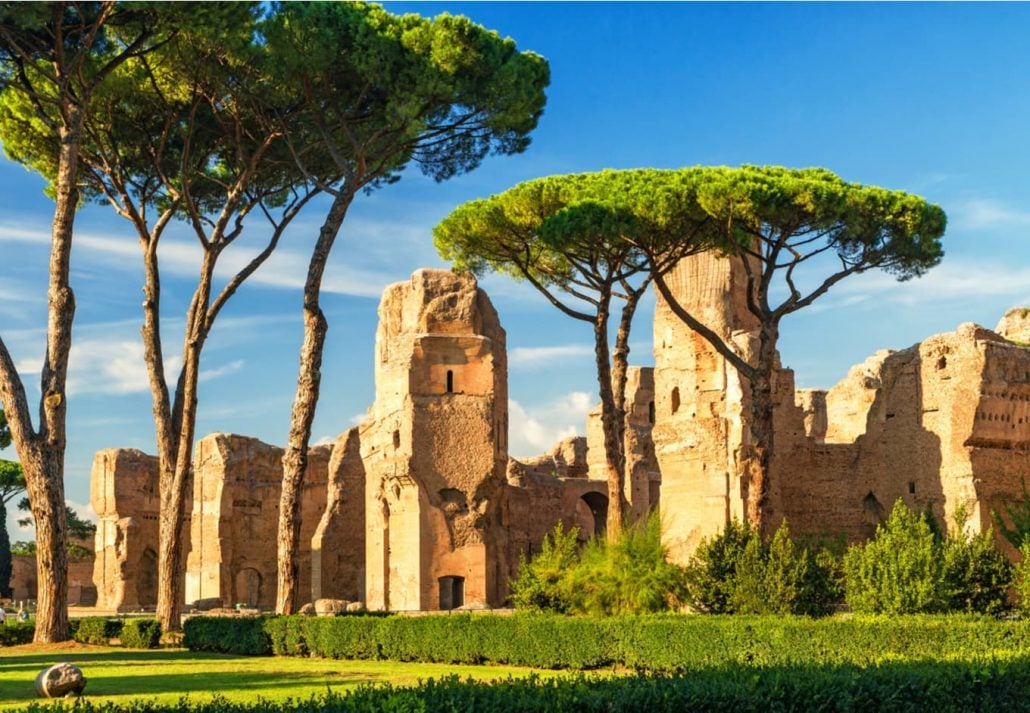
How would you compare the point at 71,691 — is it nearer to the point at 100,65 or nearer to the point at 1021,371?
the point at 100,65

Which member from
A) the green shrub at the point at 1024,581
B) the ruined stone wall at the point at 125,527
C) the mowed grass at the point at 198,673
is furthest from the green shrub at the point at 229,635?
the ruined stone wall at the point at 125,527

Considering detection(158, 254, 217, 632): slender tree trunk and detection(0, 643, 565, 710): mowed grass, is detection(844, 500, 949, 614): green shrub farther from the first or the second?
detection(158, 254, 217, 632): slender tree trunk

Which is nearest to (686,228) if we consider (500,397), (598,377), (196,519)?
(598,377)

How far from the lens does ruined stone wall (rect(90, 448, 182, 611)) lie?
33.2 meters

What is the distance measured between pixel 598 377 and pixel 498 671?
8795 mm

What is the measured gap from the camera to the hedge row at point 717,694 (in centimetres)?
703

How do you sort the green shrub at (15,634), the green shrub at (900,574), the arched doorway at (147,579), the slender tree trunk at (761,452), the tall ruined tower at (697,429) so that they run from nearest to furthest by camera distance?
the green shrub at (900,574) < the green shrub at (15,634) < the slender tree trunk at (761,452) < the tall ruined tower at (697,429) < the arched doorway at (147,579)

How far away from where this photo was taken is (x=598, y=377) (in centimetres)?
2291

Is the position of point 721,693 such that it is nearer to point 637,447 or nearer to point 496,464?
point 496,464

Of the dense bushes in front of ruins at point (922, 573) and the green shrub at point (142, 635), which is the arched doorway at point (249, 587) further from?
the dense bushes in front of ruins at point (922, 573)

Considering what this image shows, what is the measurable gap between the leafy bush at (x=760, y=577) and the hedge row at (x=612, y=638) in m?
1.82

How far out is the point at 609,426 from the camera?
885 inches

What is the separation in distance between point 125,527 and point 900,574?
74.7 ft

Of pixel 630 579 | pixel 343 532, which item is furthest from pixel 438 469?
pixel 630 579
